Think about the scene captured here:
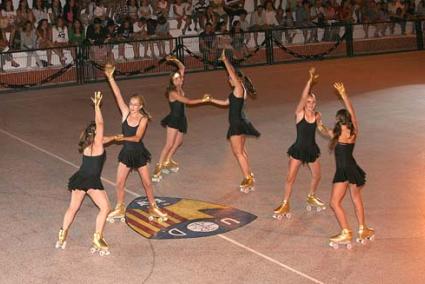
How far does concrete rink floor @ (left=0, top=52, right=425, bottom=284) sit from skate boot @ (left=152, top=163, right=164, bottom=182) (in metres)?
0.12

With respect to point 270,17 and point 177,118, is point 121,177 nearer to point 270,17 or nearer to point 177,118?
point 177,118

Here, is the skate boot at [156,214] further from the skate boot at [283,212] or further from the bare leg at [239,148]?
the bare leg at [239,148]

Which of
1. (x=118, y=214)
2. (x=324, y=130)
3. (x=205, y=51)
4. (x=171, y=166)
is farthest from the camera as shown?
(x=205, y=51)

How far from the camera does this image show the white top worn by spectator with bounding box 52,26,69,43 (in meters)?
22.6

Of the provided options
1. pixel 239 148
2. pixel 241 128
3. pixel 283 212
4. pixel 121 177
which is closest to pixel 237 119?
pixel 241 128

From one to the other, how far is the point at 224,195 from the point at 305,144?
1.85 meters

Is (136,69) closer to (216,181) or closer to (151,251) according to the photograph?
(216,181)

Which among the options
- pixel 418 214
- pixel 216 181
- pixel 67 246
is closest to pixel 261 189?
pixel 216 181

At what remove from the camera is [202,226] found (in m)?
9.59

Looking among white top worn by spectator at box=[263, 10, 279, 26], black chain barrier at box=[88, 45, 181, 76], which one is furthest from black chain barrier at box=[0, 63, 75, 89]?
white top worn by spectator at box=[263, 10, 279, 26]

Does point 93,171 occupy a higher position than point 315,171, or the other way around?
point 93,171

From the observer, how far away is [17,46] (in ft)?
71.3

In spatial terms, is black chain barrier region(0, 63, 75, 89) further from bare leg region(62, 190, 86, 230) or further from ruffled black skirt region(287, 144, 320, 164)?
ruffled black skirt region(287, 144, 320, 164)

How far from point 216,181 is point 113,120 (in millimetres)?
5600
